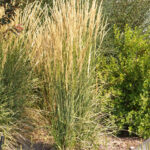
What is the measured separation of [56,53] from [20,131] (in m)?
1.44

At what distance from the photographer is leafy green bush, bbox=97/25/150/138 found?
523 centimetres

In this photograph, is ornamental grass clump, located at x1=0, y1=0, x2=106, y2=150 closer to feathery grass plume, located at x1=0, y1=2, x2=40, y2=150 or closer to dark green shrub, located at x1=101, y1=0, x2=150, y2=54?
feathery grass plume, located at x1=0, y1=2, x2=40, y2=150

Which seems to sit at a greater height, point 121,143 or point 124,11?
point 124,11

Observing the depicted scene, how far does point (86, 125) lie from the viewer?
436cm

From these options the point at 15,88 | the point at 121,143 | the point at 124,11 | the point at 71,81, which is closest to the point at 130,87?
the point at 121,143

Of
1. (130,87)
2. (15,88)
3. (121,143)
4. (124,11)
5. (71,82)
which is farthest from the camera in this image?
(124,11)

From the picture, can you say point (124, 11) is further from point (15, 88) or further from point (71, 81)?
point (71, 81)

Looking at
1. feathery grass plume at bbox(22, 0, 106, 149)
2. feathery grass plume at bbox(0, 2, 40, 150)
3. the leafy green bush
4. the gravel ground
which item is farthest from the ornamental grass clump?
the leafy green bush

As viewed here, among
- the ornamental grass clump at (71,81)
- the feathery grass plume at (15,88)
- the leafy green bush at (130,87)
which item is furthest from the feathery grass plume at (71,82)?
the leafy green bush at (130,87)

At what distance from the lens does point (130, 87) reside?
541 centimetres

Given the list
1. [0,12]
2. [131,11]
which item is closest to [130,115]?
[0,12]

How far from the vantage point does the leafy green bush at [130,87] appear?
5230 millimetres

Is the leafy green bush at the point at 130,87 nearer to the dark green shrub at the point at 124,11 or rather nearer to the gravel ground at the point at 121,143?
the gravel ground at the point at 121,143

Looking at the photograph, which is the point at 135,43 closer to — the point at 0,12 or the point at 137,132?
the point at 137,132
